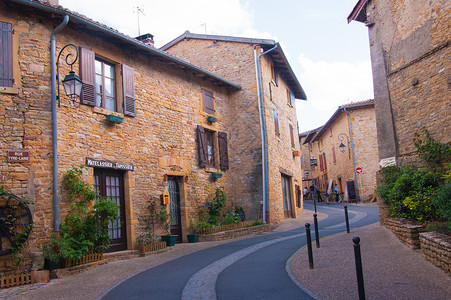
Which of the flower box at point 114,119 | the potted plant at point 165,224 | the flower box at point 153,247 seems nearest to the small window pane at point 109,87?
the flower box at point 114,119

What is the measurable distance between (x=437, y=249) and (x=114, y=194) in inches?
280

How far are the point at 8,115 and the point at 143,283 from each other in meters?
4.31

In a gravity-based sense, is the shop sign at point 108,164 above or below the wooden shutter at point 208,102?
below

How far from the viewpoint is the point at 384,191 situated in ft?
33.8

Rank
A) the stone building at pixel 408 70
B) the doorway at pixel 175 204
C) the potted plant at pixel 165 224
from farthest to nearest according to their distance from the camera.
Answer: the doorway at pixel 175 204 → the potted plant at pixel 165 224 → the stone building at pixel 408 70

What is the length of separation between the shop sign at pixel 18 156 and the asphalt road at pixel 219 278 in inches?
127

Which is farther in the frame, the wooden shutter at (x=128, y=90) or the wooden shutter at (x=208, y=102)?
the wooden shutter at (x=208, y=102)

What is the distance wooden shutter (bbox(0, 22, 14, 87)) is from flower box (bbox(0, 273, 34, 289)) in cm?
367

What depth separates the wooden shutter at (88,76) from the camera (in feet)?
30.1

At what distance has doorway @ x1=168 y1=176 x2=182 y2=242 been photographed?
39.0ft

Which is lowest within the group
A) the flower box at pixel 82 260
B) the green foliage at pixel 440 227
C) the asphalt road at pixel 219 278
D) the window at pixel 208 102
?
the asphalt road at pixel 219 278

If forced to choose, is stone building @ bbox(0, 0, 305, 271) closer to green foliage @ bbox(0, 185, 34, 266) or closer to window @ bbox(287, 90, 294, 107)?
green foliage @ bbox(0, 185, 34, 266)

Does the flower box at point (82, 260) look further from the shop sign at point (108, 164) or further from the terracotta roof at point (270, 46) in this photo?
the terracotta roof at point (270, 46)

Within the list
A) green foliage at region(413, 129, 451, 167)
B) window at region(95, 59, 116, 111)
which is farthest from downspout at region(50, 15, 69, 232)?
green foliage at region(413, 129, 451, 167)
